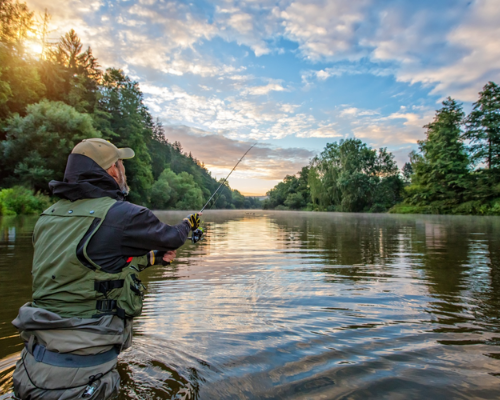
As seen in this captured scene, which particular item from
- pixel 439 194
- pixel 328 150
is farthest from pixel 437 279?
pixel 328 150

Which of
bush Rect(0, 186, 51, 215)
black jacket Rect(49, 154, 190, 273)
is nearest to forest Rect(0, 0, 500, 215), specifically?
bush Rect(0, 186, 51, 215)

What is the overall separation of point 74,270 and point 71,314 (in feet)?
0.90

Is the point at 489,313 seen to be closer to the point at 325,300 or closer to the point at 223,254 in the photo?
the point at 325,300

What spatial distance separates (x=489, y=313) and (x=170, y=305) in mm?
4111

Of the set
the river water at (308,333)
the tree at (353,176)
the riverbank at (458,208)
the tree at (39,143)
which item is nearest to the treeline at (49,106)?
the tree at (39,143)

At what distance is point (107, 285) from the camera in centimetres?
194

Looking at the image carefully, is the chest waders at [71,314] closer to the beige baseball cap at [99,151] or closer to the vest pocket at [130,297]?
the vest pocket at [130,297]

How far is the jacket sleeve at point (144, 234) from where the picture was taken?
1.95 metres

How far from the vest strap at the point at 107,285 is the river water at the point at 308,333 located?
2.86ft

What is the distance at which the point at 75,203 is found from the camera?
1.99 metres

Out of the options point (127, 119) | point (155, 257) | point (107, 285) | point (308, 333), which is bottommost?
point (308, 333)

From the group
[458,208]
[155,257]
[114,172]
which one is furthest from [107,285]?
[458,208]

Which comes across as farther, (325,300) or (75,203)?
(325,300)

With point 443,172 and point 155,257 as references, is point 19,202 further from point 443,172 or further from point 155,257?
point 443,172
